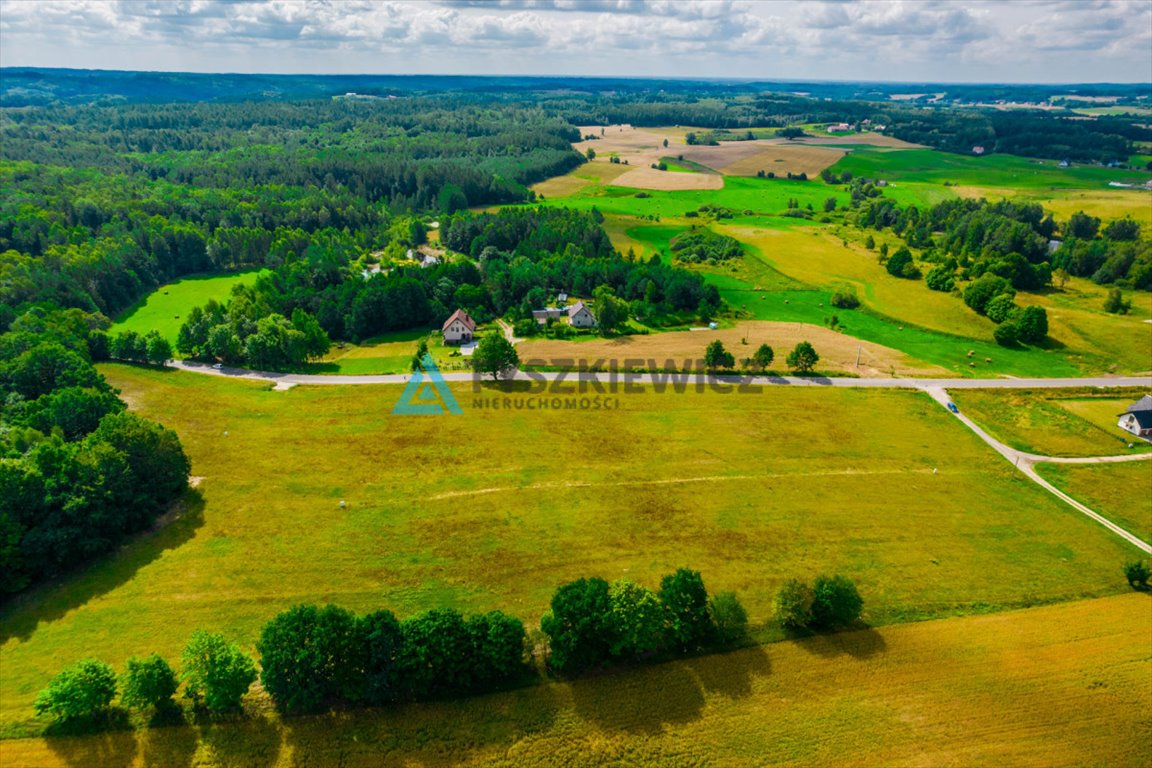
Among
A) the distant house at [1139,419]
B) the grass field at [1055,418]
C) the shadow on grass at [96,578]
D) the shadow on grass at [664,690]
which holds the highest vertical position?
the distant house at [1139,419]

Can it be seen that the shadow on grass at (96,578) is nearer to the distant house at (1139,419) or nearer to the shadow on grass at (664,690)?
the shadow on grass at (664,690)

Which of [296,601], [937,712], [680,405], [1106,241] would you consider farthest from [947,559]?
[1106,241]

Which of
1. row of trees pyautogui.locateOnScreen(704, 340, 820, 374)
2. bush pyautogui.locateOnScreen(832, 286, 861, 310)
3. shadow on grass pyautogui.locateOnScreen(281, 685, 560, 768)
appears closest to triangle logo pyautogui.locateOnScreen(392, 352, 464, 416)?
row of trees pyautogui.locateOnScreen(704, 340, 820, 374)

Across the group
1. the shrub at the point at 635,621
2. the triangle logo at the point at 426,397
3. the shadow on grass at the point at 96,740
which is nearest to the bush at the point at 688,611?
the shrub at the point at 635,621

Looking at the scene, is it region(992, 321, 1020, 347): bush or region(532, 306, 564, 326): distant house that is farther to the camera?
region(532, 306, 564, 326): distant house

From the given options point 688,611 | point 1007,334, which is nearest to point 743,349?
point 1007,334

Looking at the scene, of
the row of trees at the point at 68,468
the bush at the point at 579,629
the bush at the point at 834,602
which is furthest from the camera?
the row of trees at the point at 68,468

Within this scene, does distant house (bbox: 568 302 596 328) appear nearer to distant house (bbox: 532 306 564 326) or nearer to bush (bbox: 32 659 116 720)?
distant house (bbox: 532 306 564 326)
